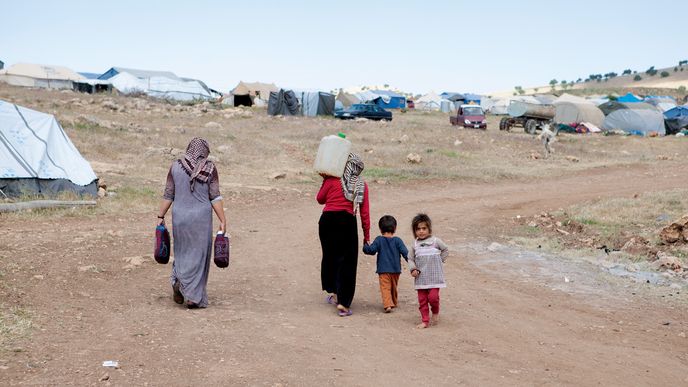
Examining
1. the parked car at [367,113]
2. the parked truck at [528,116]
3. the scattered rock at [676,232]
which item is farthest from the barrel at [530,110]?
the scattered rock at [676,232]

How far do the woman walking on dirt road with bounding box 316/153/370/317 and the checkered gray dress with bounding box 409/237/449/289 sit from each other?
56 cm

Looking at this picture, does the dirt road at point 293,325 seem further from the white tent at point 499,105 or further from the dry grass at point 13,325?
the white tent at point 499,105

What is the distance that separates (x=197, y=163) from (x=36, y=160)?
7264 mm

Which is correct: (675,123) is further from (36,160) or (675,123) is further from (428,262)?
(428,262)

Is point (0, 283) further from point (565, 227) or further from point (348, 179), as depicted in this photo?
point (565, 227)

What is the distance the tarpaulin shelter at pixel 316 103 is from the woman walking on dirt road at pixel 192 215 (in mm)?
37590

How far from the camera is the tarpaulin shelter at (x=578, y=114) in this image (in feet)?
137

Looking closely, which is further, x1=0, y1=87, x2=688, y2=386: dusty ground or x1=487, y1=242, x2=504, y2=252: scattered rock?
x1=487, y1=242, x2=504, y2=252: scattered rock

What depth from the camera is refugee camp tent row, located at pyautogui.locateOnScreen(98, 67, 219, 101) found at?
192 ft

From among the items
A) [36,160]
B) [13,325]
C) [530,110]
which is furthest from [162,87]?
[13,325]

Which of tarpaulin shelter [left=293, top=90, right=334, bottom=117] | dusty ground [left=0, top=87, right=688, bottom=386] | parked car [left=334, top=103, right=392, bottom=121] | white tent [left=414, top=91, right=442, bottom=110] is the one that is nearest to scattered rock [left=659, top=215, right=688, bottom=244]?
dusty ground [left=0, top=87, right=688, bottom=386]

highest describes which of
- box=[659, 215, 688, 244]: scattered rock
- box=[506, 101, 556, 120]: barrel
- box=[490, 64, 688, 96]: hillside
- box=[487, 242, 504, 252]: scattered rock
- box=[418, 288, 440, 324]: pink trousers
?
box=[490, 64, 688, 96]: hillside

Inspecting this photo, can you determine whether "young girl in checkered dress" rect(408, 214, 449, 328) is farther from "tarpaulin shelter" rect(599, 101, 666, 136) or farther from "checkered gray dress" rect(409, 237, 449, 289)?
"tarpaulin shelter" rect(599, 101, 666, 136)

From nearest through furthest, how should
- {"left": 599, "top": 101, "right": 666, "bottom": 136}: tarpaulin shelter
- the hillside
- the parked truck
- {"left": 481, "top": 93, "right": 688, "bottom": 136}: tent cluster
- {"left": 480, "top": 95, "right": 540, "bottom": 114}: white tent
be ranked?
the parked truck → {"left": 599, "top": 101, "right": 666, "bottom": 136}: tarpaulin shelter → {"left": 481, "top": 93, "right": 688, "bottom": 136}: tent cluster → {"left": 480, "top": 95, "right": 540, "bottom": 114}: white tent → the hillside
